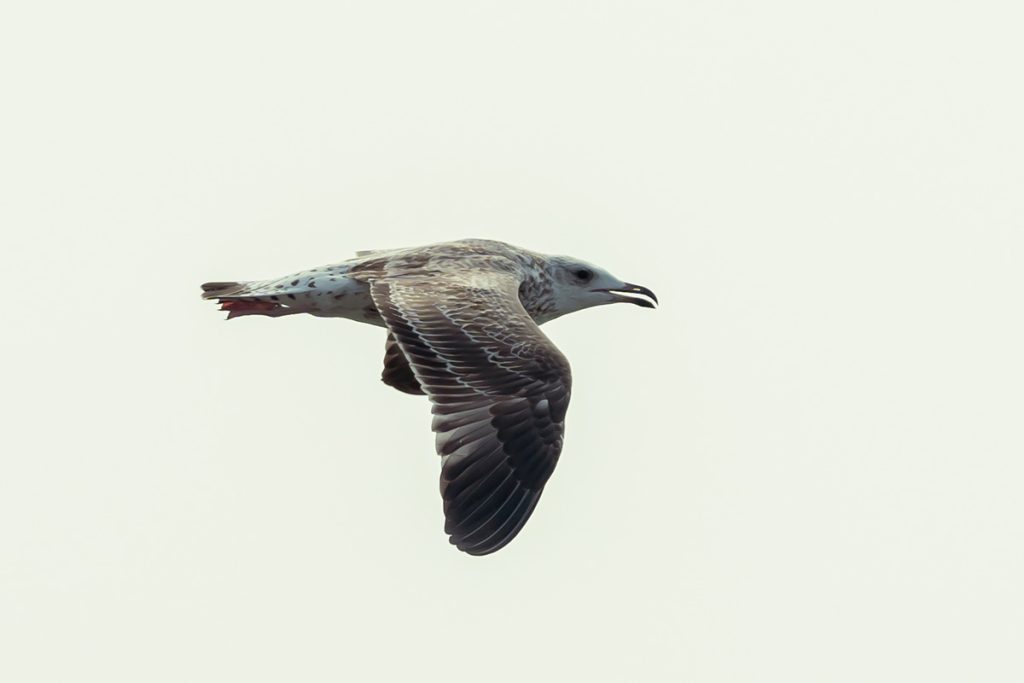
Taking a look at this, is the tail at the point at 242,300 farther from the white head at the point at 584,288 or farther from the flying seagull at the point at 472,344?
the white head at the point at 584,288

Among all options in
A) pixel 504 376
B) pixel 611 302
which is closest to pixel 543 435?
pixel 504 376

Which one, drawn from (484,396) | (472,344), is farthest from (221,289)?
(484,396)

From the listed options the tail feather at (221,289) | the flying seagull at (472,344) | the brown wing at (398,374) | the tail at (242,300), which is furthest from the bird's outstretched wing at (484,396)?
the tail feather at (221,289)

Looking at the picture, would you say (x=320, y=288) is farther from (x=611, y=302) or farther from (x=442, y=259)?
(x=611, y=302)

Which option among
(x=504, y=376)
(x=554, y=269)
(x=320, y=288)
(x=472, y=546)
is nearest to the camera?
(x=472, y=546)

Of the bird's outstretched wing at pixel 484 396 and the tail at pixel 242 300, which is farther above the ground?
the tail at pixel 242 300

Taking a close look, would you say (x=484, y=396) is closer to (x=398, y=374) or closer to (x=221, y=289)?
(x=398, y=374)
